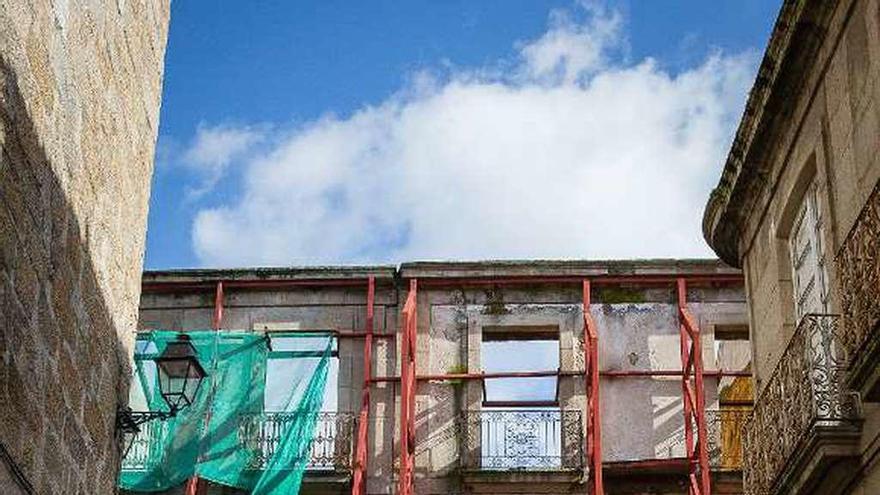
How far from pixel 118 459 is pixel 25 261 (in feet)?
7.25

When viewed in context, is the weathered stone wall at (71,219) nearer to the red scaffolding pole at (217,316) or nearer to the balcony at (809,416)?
the balcony at (809,416)

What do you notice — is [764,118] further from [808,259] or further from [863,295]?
[863,295]

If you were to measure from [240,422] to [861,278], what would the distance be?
13.7 m

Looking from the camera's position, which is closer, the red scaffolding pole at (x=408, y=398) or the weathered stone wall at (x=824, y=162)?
the weathered stone wall at (x=824, y=162)

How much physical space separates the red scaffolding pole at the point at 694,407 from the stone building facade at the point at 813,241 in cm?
752

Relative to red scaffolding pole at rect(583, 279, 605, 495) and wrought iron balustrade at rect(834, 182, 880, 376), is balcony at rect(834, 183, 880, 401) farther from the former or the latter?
red scaffolding pole at rect(583, 279, 605, 495)

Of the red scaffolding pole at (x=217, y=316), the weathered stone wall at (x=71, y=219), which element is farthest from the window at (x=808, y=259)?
the red scaffolding pole at (x=217, y=316)

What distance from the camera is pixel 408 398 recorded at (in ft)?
74.1

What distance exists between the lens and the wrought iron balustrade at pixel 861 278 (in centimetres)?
962

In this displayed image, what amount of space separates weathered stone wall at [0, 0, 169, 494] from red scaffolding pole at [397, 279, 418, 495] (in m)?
13.3

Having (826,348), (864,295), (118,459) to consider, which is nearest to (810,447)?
(826,348)

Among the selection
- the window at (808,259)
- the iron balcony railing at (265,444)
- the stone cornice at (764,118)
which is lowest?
the window at (808,259)

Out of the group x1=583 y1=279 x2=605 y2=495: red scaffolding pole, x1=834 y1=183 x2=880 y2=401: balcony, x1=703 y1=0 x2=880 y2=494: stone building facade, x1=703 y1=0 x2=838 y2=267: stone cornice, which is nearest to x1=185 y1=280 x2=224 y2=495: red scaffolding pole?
x1=583 y1=279 x2=605 y2=495: red scaffolding pole

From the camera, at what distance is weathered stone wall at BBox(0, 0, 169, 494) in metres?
6.54
